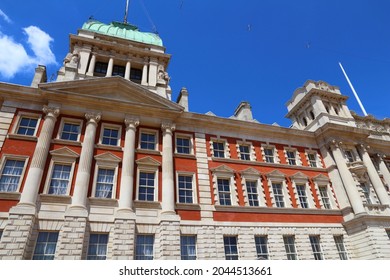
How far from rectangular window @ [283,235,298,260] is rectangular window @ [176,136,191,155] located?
1066 cm

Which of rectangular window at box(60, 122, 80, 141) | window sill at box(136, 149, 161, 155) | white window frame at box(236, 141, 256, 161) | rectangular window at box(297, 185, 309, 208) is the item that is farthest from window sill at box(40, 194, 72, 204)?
rectangular window at box(297, 185, 309, 208)

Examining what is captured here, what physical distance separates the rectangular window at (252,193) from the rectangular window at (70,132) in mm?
14518

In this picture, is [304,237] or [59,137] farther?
[304,237]

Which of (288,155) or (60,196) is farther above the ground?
(288,155)

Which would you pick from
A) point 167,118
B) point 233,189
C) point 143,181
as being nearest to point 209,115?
point 167,118

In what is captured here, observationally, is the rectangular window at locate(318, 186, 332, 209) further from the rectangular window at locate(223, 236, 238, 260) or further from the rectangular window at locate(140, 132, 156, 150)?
the rectangular window at locate(140, 132, 156, 150)

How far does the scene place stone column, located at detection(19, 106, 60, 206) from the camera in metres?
15.7

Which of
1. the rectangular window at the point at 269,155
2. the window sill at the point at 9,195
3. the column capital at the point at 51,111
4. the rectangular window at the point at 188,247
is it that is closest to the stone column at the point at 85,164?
the column capital at the point at 51,111

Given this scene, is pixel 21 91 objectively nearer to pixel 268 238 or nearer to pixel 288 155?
pixel 268 238

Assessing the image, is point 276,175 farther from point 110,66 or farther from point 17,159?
point 17,159

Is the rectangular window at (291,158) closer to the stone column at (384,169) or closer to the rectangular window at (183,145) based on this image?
the rectangular window at (183,145)

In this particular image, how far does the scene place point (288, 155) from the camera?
1013 inches

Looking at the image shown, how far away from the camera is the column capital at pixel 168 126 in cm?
2150
